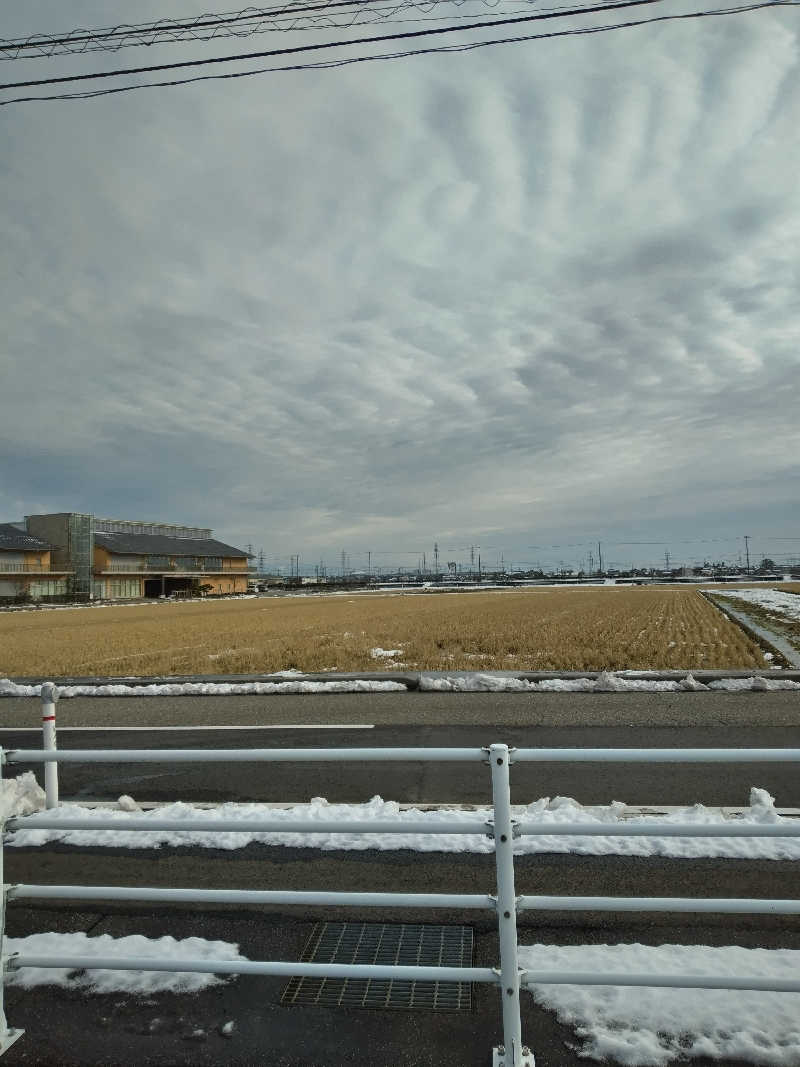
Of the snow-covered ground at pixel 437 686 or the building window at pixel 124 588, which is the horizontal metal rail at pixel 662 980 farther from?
the building window at pixel 124 588

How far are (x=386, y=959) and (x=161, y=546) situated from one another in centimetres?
10259

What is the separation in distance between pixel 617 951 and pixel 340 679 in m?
10.3

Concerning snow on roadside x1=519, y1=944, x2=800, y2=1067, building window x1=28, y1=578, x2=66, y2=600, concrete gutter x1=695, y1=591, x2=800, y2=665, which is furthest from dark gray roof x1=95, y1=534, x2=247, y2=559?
snow on roadside x1=519, y1=944, x2=800, y2=1067

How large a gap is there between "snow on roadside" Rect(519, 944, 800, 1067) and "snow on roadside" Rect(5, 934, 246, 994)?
168 centimetres

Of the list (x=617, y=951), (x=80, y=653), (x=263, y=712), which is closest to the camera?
(x=617, y=951)

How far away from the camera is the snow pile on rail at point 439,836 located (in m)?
5.15

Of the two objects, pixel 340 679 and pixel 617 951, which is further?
pixel 340 679

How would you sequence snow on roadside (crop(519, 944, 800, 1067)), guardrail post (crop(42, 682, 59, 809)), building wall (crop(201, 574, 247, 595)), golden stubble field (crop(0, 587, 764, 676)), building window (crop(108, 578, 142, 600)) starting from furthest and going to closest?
building wall (crop(201, 574, 247, 595)) < building window (crop(108, 578, 142, 600)) < golden stubble field (crop(0, 587, 764, 676)) < guardrail post (crop(42, 682, 59, 809)) < snow on roadside (crop(519, 944, 800, 1067))

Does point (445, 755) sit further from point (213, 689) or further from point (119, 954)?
point (213, 689)

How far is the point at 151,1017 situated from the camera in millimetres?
3268

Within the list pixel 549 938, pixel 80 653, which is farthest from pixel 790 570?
pixel 549 938

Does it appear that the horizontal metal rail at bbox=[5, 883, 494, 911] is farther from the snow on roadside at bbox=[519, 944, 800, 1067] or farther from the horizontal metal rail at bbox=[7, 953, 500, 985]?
the snow on roadside at bbox=[519, 944, 800, 1067]

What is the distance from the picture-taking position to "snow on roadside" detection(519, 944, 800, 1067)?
2.92 m

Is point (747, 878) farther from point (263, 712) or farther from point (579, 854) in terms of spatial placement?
point (263, 712)
